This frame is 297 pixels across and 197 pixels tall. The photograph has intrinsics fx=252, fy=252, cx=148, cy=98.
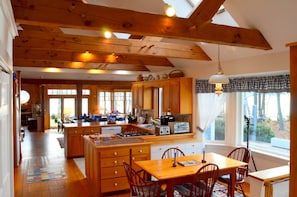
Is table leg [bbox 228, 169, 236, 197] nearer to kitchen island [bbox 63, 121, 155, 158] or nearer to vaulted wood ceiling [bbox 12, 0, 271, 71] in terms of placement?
vaulted wood ceiling [bbox 12, 0, 271, 71]

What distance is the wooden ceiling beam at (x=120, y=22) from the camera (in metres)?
2.41

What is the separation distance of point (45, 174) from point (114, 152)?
2165 millimetres

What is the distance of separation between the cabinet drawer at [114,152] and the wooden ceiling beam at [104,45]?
5.50 ft

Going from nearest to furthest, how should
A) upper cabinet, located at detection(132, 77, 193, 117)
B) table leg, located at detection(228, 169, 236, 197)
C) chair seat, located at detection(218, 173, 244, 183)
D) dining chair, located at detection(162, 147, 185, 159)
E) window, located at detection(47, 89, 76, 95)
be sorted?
table leg, located at detection(228, 169, 236, 197)
chair seat, located at detection(218, 173, 244, 183)
dining chair, located at detection(162, 147, 185, 159)
upper cabinet, located at detection(132, 77, 193, 117)
window, located at detection(47, 89, 76, 95)

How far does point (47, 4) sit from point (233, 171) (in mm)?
3156

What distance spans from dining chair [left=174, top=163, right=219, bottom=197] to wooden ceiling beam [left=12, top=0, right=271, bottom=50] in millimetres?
1674

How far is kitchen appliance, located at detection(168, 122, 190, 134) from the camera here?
5.52 m

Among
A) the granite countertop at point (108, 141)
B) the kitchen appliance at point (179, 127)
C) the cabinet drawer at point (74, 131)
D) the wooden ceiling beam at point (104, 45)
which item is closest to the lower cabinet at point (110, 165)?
the granite countertop at point (108, 141)

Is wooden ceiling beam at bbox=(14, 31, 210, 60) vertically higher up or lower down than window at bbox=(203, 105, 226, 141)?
higher up

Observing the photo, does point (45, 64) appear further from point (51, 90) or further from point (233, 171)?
point (51, 90)

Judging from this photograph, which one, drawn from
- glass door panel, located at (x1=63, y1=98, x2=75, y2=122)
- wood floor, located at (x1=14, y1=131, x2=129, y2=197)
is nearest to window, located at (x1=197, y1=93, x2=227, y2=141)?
wood floor, located at (x1=14, y1=131, x2=129, y2=197)

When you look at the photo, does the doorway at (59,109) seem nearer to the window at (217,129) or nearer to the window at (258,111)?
the window at (217,129)

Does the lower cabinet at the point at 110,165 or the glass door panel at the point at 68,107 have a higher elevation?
the glass door panel at the point at 68,107

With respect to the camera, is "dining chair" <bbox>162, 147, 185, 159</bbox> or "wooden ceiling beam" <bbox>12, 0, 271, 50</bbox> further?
"dining chair" <bbox>162, 147, 185, 159</bbox>
